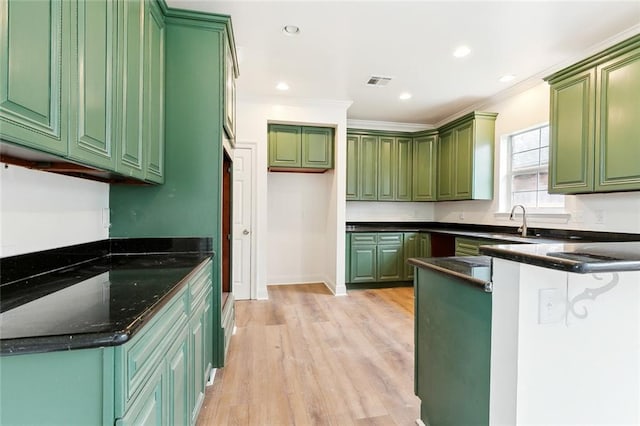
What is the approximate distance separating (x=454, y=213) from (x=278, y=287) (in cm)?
305

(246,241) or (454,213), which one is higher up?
(454,213)

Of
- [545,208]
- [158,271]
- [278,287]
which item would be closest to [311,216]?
[278,287]

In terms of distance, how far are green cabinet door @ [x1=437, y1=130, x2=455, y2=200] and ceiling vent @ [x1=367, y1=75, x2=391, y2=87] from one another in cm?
158

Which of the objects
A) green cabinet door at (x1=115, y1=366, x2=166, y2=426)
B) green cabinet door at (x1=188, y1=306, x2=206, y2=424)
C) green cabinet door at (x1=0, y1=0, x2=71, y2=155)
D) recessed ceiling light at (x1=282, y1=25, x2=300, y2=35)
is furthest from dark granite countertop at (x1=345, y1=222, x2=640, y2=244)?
green cabinet door at (x1=0, y1=0, x2=71, y2=155)

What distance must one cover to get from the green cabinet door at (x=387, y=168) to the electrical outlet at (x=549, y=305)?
4.01 m

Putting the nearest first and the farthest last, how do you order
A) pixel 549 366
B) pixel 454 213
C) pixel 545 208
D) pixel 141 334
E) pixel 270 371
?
pixel 141 334 < pixel 549 366 < pixel 270 371 < pixel 545 208 < pixel 454 213

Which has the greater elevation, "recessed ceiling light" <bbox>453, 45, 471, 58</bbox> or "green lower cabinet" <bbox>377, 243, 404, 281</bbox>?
"recessed ceiling light" <bbox>453, 45, 471, 58</bbox>

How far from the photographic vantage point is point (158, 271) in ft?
5.10

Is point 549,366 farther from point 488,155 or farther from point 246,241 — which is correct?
point 488,155

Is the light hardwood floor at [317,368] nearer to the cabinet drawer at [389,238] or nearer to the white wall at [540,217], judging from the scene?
the cabinet drawer at [389,238]

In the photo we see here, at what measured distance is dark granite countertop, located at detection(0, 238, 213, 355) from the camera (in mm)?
769

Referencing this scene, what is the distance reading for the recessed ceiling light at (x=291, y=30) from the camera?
8.28 feet

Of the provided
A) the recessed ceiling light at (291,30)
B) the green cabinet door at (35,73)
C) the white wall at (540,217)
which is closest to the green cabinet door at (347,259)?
the white wall at (540,217)

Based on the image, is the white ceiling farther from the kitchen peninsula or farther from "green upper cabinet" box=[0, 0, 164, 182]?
the kitchen peninsula
